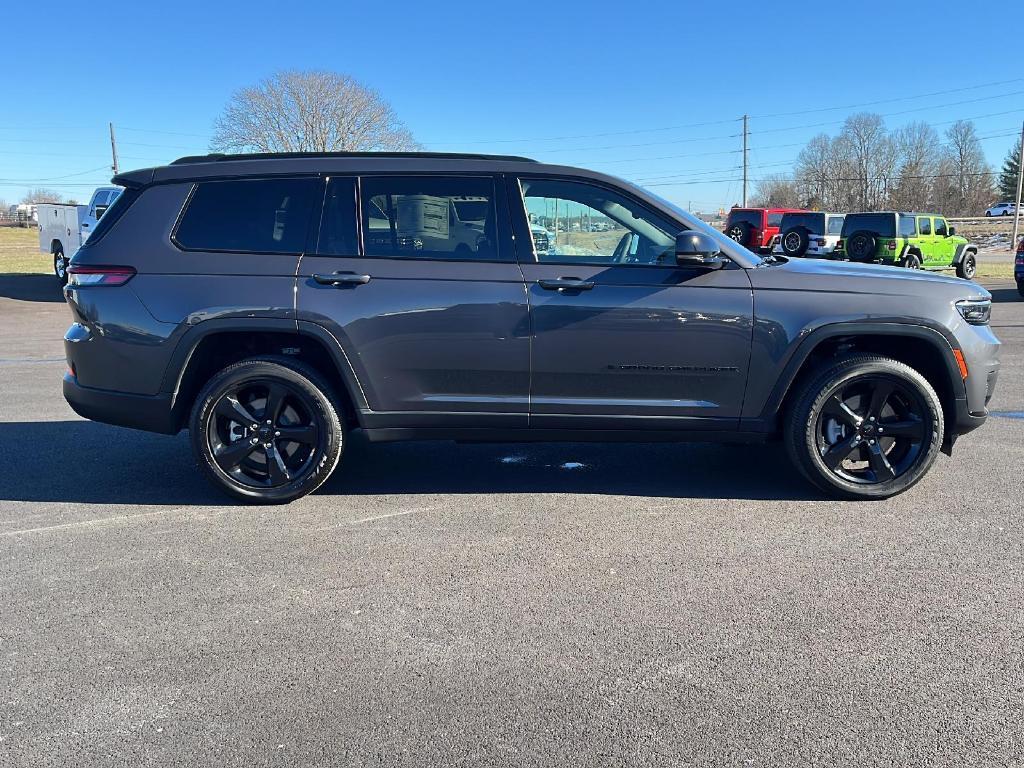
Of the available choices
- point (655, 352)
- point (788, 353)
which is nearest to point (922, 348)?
point (788, 353)

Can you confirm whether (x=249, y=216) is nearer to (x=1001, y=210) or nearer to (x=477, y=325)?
(x=477, y=325)

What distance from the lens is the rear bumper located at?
15.0ft

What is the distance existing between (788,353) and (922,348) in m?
0.87

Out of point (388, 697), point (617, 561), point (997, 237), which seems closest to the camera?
point (388, 697)

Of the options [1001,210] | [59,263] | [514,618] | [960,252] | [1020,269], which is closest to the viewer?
[514,618]

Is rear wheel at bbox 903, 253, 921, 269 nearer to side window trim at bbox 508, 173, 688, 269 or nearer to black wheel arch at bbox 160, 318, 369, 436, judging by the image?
side window trim at bbox 508, 173, 688, 269

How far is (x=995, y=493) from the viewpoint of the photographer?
15.5 feet

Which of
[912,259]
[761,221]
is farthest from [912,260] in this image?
[761,221]

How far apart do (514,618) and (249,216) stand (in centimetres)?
273

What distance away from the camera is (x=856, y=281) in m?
4.46

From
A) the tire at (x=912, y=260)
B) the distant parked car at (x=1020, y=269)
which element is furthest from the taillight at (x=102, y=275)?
the tire at (x=912, y=260)

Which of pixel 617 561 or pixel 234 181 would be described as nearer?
pixel 617 561

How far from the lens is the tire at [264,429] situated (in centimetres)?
453

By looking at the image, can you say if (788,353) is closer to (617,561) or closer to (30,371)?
(617,561)
